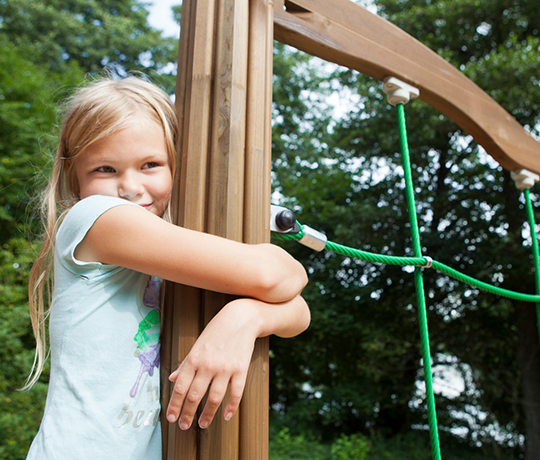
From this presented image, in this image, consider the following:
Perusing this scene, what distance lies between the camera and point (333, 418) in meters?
6.82

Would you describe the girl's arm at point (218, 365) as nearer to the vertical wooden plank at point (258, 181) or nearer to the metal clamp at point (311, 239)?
the vertical wooden plank at point (258, 181)

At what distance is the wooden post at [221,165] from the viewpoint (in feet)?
2.34

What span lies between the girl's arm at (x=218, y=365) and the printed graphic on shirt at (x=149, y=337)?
11 cm

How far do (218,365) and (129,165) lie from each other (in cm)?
40

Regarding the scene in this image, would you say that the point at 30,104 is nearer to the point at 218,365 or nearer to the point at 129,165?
the point at 129,165

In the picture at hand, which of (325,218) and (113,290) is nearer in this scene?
(113,290)

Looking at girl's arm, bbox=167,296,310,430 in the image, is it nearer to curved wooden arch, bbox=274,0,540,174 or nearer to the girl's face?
the girl's face

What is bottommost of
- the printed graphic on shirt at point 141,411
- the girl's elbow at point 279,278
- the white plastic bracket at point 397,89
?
the printed graphic on shirt at point 141,411

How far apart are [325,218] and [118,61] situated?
5.31m

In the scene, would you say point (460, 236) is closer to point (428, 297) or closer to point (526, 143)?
point (428, 297)

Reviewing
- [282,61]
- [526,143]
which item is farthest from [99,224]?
[282,61]

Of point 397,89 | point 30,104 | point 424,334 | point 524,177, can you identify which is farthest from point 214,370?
point 30,104

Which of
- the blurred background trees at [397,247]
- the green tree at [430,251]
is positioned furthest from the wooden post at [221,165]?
the green tree at [430,251]

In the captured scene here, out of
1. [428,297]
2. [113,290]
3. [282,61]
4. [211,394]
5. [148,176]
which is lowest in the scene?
[211,394]
